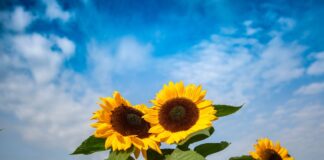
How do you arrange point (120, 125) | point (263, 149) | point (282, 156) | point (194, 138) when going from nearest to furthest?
point (194, 138) < point (120, 125) < point (282, 156) < point (263, 149)

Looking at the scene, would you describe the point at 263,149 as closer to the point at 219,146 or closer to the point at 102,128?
the point at 219,146

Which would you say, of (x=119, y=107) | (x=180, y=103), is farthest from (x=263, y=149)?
(x=119, y=107)

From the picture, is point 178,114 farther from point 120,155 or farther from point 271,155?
point 271,155

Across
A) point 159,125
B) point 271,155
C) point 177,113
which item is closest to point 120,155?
point 159,125

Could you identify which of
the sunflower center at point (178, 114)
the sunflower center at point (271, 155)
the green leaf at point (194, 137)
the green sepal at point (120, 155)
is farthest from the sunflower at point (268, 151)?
the green sepal at point (120, 155)

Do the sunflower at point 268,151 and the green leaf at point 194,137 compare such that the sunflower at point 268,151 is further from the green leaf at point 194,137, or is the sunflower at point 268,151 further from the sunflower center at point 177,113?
the green leaf at point 194,137

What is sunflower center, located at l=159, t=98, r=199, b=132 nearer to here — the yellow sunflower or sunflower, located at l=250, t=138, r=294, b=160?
the yellow sunflower

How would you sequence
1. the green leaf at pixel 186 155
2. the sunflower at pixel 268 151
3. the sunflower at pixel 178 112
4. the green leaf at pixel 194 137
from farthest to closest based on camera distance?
the sunflower at pixel 268 151 → the sunflower at pixel 178 112 → the green leaf at pixel 194 137 → the green leaf at pixel 186 155
